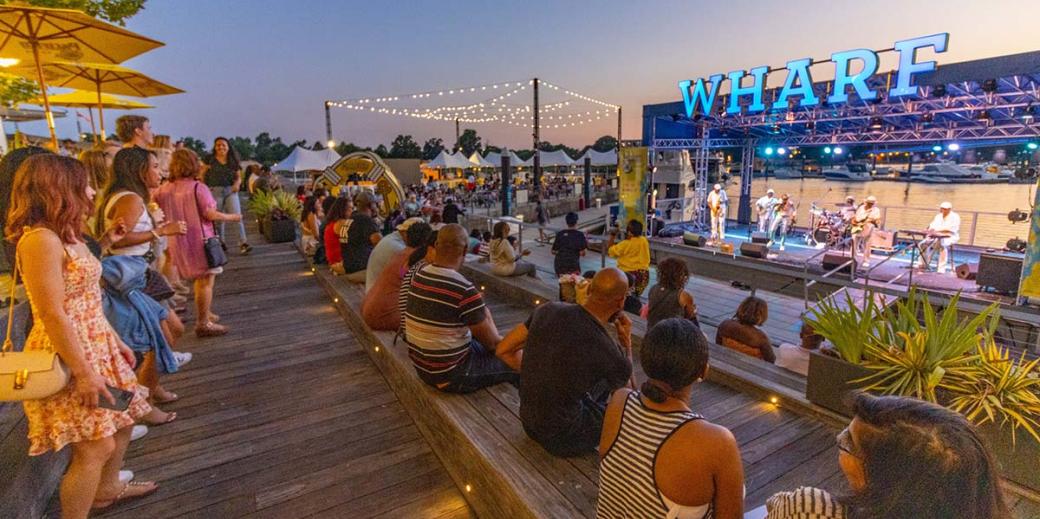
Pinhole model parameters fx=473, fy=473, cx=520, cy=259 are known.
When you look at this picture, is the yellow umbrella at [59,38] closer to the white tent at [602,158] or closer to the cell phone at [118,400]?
the cell phone at [118,400]

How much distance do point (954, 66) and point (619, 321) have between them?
1785cm

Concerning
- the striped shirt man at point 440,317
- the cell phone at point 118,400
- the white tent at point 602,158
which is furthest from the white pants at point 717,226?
the cell phone at point 118,400

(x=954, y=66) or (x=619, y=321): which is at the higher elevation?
(x=954, y=66)

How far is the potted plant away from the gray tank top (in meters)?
1.19

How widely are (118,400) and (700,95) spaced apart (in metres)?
16.7

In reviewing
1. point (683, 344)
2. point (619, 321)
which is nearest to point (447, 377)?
point (619, 321)

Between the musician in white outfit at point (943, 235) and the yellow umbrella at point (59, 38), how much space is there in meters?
13.7

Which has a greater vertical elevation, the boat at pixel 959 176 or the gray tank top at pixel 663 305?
the boat at pixel 959 176

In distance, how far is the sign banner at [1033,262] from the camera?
6.48 metres

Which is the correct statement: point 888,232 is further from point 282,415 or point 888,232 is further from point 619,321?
point 282,415

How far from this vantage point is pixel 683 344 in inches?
55.7

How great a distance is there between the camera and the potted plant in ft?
8.95

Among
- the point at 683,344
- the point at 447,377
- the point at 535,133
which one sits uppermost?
the point at 535,133

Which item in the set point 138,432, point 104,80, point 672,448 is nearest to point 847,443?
point 672,448
